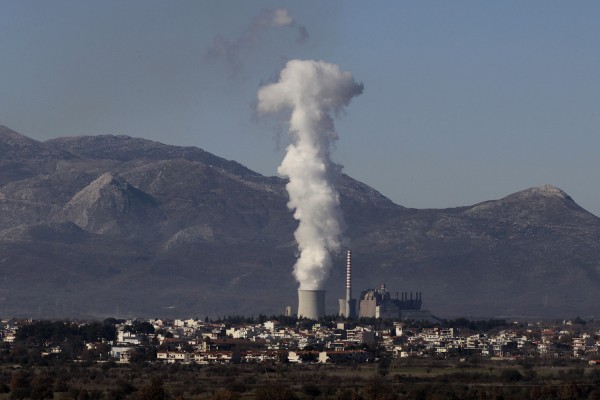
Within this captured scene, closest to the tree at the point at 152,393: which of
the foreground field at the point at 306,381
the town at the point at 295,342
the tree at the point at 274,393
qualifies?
the foreground field at the point at 306,381

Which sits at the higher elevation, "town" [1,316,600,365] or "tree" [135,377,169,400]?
"town" [1,316,600,365]

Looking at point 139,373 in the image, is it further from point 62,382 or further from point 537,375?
point 537,375

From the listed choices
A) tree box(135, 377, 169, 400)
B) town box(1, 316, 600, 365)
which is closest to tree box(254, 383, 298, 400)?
tree box(135, 377, 169, 400)

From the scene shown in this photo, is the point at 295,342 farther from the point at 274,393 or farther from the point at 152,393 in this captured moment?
the point at 152,393

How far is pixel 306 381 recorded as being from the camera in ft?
338

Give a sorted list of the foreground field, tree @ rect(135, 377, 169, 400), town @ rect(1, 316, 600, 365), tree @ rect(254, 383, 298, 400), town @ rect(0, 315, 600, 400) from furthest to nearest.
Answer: town @ rect(1, 316, 600, 365), town @ rect(0, 315, 600, 400), the foreground field, tree @ rect(254, 383, 298, 400), tree @ rect(135, 377, 169, 400)

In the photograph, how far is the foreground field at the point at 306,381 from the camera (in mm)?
89688

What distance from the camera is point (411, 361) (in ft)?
431

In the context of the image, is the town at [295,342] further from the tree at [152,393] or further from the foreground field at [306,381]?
the tree at [152,393]

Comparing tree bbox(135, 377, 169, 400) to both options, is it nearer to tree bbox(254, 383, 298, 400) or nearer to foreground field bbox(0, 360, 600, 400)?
foreground field bbox(0, 360, 600, 400)

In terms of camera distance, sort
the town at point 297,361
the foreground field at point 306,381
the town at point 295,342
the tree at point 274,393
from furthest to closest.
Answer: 1. the town at point 295,342
2. the town at point 297,361
3. the foreground field at point 306,381
4. the tree at point 274,393

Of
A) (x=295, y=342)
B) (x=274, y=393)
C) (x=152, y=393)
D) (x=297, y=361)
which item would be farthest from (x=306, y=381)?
(x=295, y=342)

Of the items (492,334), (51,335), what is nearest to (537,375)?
(51,335)

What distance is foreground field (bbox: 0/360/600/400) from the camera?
89688 millimetres
